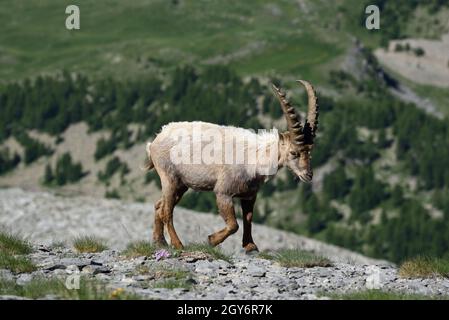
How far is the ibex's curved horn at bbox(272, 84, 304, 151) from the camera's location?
2469 centimetres

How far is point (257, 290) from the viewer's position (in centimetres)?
1947

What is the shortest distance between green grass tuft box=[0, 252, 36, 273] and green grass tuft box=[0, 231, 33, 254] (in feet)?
5.61

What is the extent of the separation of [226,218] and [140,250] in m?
2.90

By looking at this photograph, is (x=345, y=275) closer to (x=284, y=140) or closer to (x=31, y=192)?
(x=284, y=140)

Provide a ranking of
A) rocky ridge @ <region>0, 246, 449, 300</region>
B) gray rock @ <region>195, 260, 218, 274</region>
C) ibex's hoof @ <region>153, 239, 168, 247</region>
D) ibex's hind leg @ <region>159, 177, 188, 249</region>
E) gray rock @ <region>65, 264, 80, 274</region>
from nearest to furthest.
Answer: rocky ridge @ <region>0, 246, 449, 300</region> < gray rock @ <region>65, 264, 80, 274</region> < gray rock @ <region>195, 260, 218, 274</region> < ibex's hoof @ <region>153, 239, 168, 247</region> < ibex's hind leg @ <region>159, 177, 188, 249</region>

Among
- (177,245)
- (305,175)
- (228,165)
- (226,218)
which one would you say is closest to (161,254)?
(177,245)

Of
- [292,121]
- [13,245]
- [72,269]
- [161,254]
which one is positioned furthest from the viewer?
[292,121]

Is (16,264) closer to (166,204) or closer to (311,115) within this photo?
(166,204)

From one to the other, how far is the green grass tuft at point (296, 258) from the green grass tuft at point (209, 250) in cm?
119

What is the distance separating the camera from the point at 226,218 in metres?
24.8

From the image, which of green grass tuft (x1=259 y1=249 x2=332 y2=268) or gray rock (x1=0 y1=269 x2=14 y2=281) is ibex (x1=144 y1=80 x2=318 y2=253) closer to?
green grass tuft (x1=259 y1=249 x2=332 y2=268)

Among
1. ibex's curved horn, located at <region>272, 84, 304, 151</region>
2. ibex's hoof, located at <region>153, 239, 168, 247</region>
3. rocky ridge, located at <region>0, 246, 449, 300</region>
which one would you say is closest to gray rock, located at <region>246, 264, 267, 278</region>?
rocky ridge, located at <region>0, 246, 449, 300</region>

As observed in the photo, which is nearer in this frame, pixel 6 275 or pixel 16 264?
pixel 6 275
